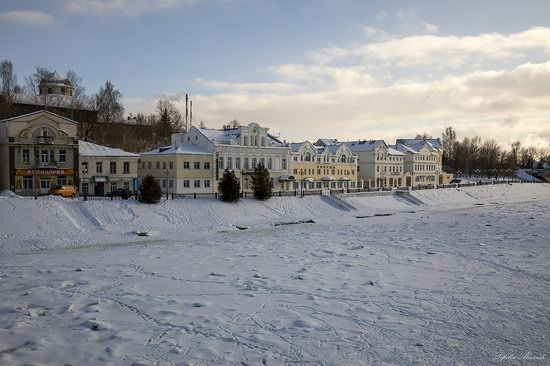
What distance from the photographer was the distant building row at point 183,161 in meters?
45.4

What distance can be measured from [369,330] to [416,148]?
92371 mm

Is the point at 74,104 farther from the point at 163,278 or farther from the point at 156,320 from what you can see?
the point at 156,320

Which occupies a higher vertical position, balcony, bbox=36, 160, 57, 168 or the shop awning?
balcony, bbox=36, 160, 57, 168

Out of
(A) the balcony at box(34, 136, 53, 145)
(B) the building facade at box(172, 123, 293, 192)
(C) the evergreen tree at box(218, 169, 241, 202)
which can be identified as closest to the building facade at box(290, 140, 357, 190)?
(B) the building facade at box(172, 123, 293, 192)

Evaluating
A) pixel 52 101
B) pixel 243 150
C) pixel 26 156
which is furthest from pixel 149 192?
pixel 52 101

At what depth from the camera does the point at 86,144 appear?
170 feet

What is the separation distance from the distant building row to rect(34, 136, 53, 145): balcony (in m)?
0.09

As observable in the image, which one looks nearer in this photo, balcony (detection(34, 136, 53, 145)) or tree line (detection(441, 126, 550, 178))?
balcony (detection(34, 136, 53, 145))

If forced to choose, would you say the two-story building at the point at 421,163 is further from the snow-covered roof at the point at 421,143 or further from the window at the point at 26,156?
the window at the point at 26,156

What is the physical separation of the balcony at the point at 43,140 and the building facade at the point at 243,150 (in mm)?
16207

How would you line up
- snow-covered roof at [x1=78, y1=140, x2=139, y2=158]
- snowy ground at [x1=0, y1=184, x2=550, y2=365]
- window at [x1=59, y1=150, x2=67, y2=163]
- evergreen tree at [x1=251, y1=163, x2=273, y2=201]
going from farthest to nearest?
snow-covered roof at [x1=78, y1=140, x2=139, y2=158] < evergreen tree at [x1=251, y1=163, x2=273, y2=201] < window at [x1=59, y1=150, x2=67, y2=163] < snowy ground at [x1=0, y1=184, x2=550, y2=365]

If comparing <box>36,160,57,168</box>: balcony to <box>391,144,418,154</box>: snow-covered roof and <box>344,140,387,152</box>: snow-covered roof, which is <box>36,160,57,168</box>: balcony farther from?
<box>391,144,418,154</box>: snow-covered roof

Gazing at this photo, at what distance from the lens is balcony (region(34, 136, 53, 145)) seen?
45.6 m

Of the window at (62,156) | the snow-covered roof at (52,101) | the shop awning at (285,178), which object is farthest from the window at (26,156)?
the shop awning at (285,178)
